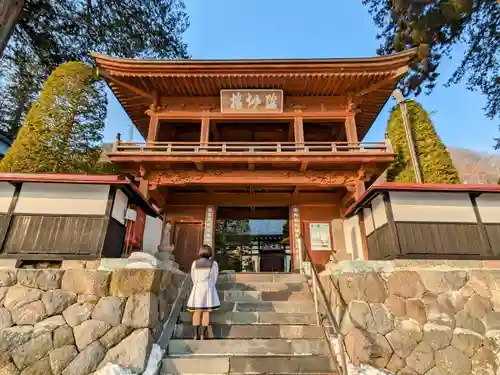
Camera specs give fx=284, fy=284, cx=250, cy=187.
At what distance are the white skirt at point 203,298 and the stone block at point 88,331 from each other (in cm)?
133

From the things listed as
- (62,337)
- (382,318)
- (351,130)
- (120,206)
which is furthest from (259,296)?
(351,130)

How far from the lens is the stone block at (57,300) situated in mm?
4648

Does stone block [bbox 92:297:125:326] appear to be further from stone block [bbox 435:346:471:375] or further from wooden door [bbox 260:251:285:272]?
wooden door [bbox 260:251:285:272]

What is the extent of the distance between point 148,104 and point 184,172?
363 centimetres

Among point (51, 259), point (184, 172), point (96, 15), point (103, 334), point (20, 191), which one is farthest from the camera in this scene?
point (96, 15)

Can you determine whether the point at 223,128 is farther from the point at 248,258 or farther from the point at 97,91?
the point at 248,258

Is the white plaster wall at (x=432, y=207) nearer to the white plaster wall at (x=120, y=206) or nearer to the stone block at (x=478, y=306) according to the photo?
the stone block at (x=478, y=306)

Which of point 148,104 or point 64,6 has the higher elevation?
point 64,6

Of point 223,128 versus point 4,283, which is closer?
point 4,283

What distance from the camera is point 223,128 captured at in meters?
11.9

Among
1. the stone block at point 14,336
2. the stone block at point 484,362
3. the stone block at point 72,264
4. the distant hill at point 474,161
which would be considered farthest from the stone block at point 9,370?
the distant hill at point 474,161

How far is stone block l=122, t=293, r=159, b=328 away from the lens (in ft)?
14.7

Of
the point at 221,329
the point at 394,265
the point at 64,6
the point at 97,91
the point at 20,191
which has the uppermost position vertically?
the point at 64,6

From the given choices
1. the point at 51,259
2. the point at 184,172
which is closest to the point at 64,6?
the point at 184,172
